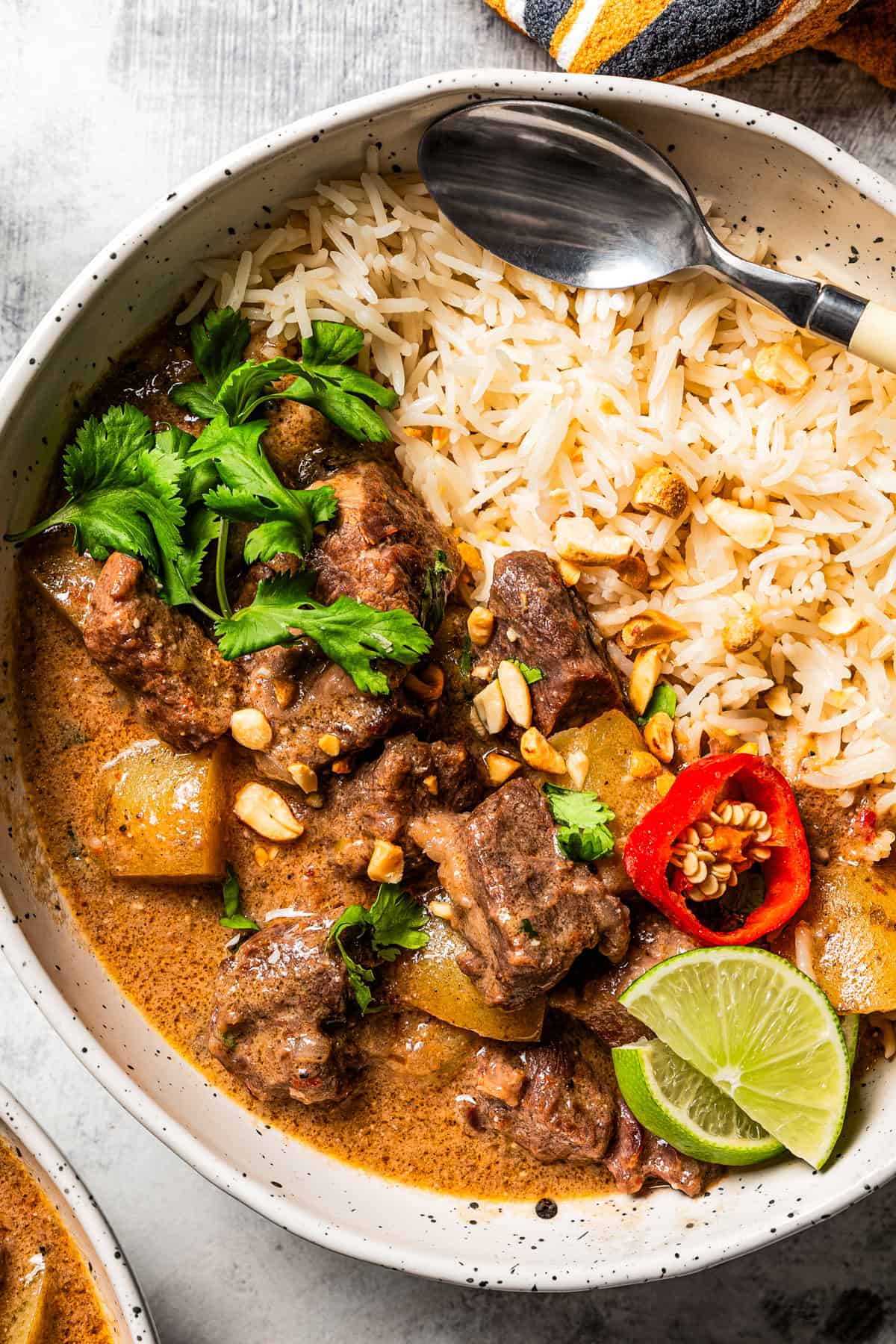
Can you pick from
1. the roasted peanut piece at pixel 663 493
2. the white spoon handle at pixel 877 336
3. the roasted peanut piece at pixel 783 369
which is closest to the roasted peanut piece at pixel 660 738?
the roasted peanut piece at pixel 663 493

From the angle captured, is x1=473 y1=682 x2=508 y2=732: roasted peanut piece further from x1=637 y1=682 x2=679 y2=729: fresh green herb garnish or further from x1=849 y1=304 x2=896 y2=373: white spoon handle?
x1=849 y1=304 x2=896 y2=373: white spoon handle

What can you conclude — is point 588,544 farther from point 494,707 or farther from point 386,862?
point 386,862

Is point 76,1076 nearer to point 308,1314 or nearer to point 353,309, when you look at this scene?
point 308,1314

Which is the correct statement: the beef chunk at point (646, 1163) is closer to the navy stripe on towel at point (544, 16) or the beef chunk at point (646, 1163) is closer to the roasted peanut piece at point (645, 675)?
the roasted peanut piece at point (645, 675)

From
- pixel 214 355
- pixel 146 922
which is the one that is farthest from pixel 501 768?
pixel 214 355

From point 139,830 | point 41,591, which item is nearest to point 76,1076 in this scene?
point 139,830
